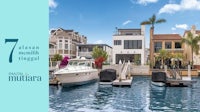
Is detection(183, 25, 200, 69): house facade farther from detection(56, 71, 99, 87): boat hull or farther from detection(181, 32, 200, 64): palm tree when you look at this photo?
detection(56, 71, 99, 87): boat hull

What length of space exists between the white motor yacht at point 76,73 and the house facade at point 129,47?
17094 mm

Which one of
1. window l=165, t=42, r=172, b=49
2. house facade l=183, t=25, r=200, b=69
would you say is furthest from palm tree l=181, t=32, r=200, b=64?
window l=165, t=42, r=172, b=49

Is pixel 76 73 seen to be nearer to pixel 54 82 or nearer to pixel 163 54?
pixel 54 82

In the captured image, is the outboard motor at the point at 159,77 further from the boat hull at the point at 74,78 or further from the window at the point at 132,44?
the window at the point at 132,44

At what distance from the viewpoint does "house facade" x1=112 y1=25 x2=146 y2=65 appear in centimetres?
4600

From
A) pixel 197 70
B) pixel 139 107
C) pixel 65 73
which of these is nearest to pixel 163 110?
pixel 139 107

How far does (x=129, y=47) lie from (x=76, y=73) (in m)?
21.9

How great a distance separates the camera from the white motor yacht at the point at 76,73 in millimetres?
25000

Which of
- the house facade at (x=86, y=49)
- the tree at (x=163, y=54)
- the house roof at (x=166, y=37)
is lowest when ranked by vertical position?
the tree at (x=163, y=54)

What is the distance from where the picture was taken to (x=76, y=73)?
2581 cm

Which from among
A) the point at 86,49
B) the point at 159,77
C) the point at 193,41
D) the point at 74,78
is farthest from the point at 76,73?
the point at 86,49

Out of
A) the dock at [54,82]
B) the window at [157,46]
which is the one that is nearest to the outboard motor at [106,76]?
the dock at [54,82]
